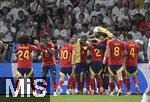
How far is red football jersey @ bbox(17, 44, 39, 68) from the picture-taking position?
20094 millimetres

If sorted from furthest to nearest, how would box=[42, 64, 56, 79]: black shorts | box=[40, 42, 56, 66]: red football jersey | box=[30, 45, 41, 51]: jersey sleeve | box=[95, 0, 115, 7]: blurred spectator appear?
box=[95, 0, 115, 7]: blurred spectator < box=[42, 64, 56, 79]: black shorts < box=[40, 42, 56, 66]: red football jersey < box=[30, 45, 41, 51]: jersey sleeve

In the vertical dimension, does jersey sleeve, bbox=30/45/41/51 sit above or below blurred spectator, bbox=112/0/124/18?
below

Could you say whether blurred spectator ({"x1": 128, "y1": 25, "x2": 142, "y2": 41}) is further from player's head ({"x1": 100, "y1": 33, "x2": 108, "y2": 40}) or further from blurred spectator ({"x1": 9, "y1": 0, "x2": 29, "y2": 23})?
blurred spectator ({"x1": 9, "y1": 0, "x2": 29, "y2": 23})

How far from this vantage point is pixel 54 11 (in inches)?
949

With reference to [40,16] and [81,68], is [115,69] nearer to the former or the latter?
[81,68]

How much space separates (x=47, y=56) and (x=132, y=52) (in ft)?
8.99

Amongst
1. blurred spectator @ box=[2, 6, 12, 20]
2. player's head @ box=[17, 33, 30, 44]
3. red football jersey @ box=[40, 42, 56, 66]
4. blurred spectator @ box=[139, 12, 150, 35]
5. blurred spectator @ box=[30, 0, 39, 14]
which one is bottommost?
red football jersey @ box=[40, 42, 56, 66]

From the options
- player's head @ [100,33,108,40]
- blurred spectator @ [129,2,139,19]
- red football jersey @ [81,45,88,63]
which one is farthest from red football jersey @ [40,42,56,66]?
blurred spectator @ [129,2,139,19]

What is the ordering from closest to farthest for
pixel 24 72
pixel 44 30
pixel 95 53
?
pixel 24 72, pixel 95 53, pixel 44 30

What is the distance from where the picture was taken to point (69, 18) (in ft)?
77.7

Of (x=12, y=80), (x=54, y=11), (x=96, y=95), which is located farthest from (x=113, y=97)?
(x=54, y=11)

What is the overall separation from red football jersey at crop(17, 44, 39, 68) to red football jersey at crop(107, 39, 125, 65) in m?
2.48

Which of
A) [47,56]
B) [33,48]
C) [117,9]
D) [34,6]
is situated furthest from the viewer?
[34,6]

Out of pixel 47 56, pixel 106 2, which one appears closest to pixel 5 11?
pixel 106 2
